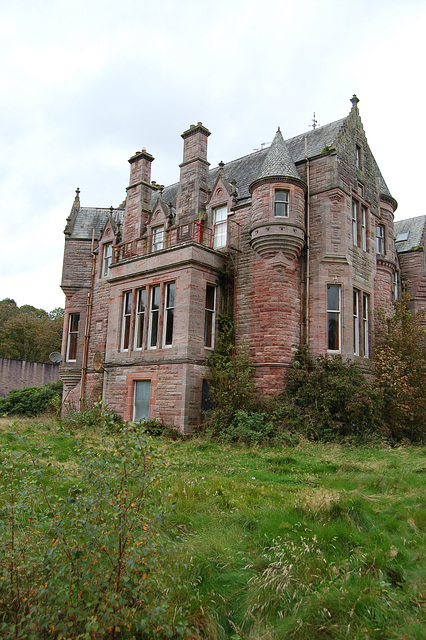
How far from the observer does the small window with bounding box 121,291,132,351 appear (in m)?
21.3

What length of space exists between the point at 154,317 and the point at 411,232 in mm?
16758

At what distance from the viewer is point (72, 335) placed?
2789 cm

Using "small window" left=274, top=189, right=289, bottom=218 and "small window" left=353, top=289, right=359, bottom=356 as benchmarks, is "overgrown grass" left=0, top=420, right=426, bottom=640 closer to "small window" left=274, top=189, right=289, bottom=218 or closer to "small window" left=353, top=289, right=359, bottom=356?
"small window" left=353, top=289, right=359, bottom=356

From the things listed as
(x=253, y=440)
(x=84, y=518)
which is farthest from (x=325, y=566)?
(x=253, y=440)

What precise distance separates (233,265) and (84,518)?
16.5 metres

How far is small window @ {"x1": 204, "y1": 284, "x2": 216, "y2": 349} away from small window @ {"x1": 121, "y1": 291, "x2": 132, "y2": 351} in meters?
3.69

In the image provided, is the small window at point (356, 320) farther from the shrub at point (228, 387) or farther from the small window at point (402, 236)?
Answer: the small window at point (402, 236)

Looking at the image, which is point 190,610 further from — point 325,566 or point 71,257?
point 71,257

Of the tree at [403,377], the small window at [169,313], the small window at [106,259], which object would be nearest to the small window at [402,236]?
the tree at [403,377]

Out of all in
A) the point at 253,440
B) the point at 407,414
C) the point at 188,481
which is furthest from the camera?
the point at 407,414

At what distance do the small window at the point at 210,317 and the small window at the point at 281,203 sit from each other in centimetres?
394

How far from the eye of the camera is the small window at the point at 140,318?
20703 millimetres

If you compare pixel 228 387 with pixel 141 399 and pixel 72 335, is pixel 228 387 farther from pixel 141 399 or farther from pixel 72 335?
pixel 72 335

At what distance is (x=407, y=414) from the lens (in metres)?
18.0
